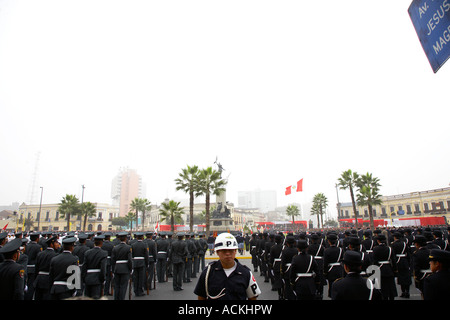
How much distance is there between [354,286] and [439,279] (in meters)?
1.16

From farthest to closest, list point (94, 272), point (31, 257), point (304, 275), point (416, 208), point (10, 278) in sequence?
point (416, 208)
point (31, 257)
point (94, 272)
point (304, 275)
point (10, 278)

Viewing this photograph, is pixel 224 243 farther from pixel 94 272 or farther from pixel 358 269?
pixel 94 272

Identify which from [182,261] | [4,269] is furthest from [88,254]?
[182,261]

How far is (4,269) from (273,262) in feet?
25.4

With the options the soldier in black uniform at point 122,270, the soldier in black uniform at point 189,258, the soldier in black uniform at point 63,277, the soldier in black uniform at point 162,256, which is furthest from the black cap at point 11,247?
the soldier in black uniform at point 189,258

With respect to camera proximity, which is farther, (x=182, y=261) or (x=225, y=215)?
(x=225, y=215)

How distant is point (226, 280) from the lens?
3.37m

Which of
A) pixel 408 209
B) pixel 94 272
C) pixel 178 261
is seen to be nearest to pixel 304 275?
pixel 94 272

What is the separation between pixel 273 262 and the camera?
9.66 m

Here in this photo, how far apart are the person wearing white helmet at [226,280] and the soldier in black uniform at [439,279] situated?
7.93 feet

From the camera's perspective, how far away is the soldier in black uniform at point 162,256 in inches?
493

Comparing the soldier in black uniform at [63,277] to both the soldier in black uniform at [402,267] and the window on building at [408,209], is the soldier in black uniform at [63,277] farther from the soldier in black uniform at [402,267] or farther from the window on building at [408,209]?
the window on building at [408,209]

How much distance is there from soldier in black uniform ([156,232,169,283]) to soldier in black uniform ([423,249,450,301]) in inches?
425
